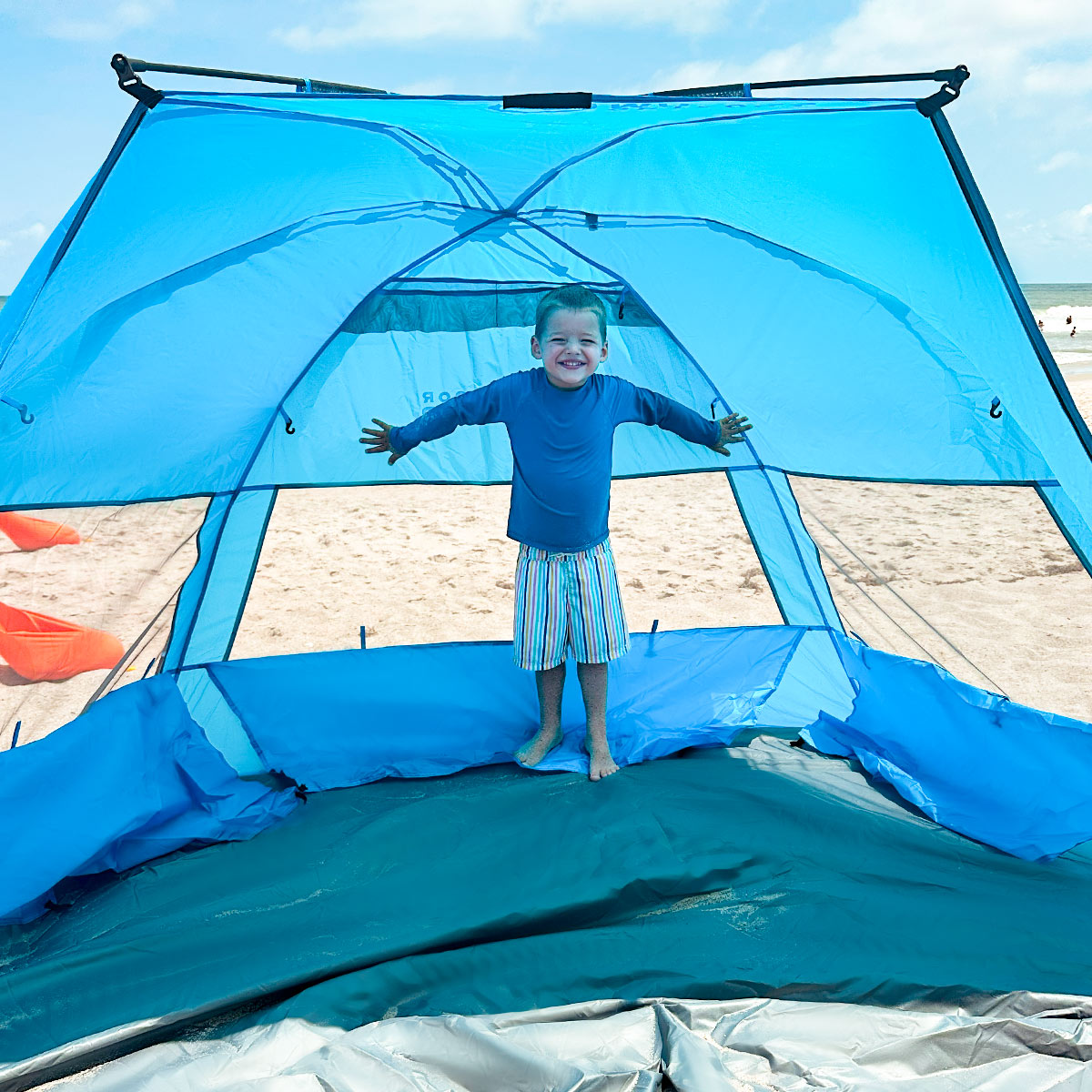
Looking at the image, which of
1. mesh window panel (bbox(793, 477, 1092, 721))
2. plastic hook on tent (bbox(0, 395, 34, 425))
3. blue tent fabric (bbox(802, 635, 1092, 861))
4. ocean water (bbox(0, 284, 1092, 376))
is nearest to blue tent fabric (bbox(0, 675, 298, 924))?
plastic hook on tent (bbox(0, 395, 34, 425))

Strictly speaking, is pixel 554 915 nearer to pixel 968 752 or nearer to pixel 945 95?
pixel 968 752

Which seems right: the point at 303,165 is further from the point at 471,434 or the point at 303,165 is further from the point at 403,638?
the point at 403,638

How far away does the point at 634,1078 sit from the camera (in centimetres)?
158

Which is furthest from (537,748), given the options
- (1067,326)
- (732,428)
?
(1067,326)

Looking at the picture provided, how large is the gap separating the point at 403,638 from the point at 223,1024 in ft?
9.61

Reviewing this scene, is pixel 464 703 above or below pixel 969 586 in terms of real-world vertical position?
above

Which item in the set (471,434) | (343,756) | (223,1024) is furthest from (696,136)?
(223,1024)

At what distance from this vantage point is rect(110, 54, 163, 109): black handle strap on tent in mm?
1928

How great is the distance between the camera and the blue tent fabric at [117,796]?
6.82 feet

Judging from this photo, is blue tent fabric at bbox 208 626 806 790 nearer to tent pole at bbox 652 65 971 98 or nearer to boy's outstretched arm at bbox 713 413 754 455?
boy's outstretched arm at bbox 713 413 754 455

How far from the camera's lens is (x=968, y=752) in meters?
2.52

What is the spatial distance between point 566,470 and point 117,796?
51.2 inches

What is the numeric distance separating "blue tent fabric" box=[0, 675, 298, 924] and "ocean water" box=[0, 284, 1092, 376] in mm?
9786

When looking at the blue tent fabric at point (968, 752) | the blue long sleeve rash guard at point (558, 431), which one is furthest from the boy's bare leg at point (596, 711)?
the blue tent fabric at point (968, 752)
